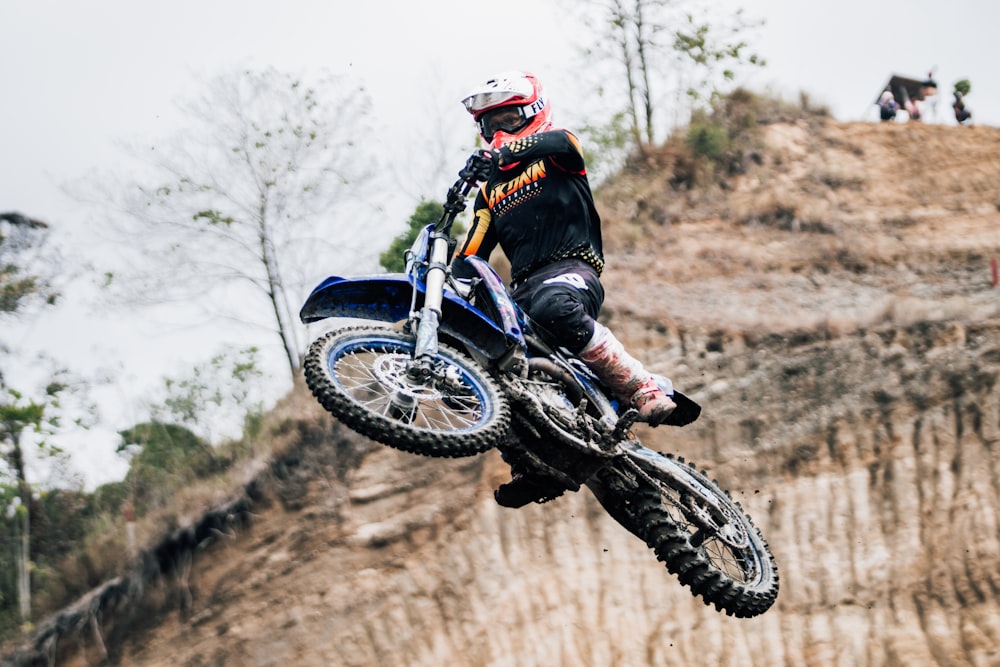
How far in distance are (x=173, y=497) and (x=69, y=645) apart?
2.47 metres

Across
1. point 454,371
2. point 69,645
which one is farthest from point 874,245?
point 454,371

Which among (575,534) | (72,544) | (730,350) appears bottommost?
(72,544)

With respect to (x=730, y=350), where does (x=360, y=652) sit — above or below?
below

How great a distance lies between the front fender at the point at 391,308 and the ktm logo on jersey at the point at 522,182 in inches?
37.6

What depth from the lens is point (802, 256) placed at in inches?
761

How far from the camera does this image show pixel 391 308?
6.94m

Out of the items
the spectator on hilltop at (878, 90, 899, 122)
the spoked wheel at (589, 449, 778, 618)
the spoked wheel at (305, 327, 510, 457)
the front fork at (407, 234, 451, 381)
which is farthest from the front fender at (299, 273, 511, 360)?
the spectator on hilltop at (878, 90, 899, 122)

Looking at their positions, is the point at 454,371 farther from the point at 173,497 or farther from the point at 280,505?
the point at 173,497

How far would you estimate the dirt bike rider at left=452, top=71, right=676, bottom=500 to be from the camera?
7234mm

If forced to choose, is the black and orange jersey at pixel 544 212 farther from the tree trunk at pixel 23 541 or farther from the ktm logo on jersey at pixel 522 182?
the tree trunk at pixel 23 541

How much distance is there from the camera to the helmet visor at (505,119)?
24.1 feet

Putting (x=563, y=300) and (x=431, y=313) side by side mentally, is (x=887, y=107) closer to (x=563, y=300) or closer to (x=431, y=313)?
(x=563, y=300)

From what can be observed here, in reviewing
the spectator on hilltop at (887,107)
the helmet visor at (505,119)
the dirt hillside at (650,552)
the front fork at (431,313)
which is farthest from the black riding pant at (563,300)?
the spectator on hilltop at (887,107)

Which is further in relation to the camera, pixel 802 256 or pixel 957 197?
pixel 957 197
